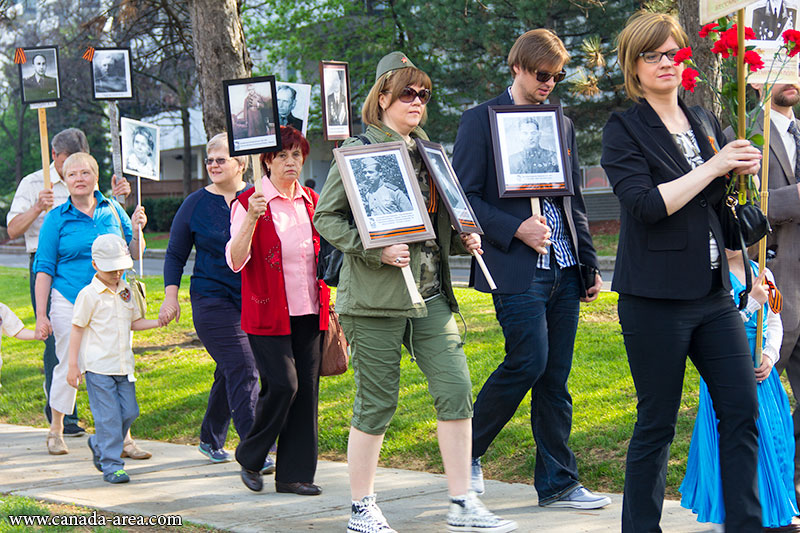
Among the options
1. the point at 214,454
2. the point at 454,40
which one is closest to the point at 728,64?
the point at 214,454

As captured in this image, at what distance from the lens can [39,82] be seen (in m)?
7.95

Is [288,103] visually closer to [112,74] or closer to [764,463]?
[112,74]

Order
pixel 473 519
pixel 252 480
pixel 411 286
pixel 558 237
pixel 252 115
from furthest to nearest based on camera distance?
pixel 252 480
pixel 252 115
pixel 558 237
pixel 473 519
pixel 411 286

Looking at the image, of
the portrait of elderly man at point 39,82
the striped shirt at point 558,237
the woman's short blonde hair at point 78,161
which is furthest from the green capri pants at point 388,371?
the portrait of elderly man at point 39,82

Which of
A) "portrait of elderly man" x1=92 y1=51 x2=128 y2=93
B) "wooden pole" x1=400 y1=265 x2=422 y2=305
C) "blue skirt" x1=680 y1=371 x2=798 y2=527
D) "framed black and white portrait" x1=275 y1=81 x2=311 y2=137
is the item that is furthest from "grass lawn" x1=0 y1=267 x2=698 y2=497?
"portrait of elderly man" x1=92 y1=51 x2=128 y2=93

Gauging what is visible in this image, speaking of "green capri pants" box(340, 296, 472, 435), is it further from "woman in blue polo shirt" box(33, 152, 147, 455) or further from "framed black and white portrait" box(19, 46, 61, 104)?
"framed black and white portrait" box(19, 46, 61, 104)

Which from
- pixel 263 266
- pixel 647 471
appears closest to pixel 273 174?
pixel 263 266

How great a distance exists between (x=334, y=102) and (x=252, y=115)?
30.7 inches

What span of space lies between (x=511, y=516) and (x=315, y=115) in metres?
28.8

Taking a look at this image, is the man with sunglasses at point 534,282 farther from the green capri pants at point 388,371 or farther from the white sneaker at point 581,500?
the green capri pants at point 388,371

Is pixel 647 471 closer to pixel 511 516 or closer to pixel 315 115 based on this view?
pixel 511 516

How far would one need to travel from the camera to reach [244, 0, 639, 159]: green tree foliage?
72.2 feet

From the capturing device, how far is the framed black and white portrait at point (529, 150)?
4820mm

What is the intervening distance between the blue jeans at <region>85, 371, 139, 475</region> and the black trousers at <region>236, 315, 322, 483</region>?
900mm
